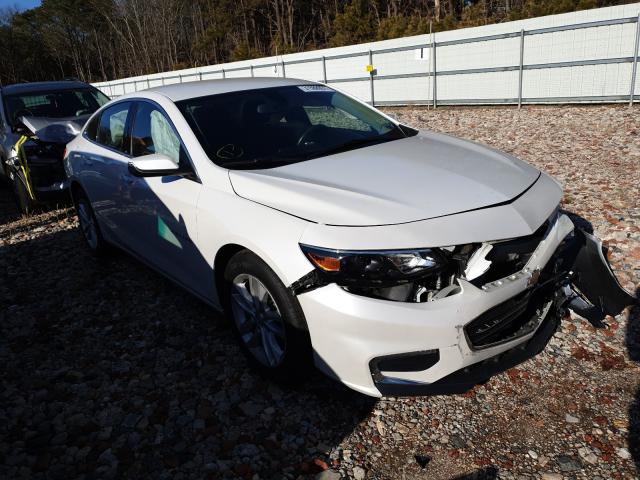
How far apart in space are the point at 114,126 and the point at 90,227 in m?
1.28

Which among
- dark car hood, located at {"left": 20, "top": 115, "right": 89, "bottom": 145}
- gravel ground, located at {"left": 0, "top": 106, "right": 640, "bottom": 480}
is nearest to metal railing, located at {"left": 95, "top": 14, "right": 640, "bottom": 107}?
gravel ground, located at {"left": 0, "top": 106, "right": 640, "bottom": 480}

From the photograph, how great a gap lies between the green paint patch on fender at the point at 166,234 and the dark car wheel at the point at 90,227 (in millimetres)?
1692

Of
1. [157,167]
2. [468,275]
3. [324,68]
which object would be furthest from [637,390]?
[324,68]

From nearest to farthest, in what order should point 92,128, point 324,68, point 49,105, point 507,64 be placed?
point 92,128
point 49,105
point 507,64
point 324,68

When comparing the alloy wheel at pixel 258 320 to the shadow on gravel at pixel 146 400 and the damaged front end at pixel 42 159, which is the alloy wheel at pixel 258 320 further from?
the damaged front end at pixel 42 159

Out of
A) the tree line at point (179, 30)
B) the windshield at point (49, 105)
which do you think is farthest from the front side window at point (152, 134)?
the tree line at point (179, 30)

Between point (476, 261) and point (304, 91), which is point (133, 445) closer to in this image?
point (476, 261)

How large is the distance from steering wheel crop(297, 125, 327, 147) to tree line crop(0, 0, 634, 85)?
20.7 m

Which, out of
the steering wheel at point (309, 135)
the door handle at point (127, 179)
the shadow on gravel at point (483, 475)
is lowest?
the shadow on gravel at point (483, 475)

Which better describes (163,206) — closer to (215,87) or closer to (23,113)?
(215,87)

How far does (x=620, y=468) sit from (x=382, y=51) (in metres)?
15.3

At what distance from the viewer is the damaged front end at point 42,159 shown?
21.4ft

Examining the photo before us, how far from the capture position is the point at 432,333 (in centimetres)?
218

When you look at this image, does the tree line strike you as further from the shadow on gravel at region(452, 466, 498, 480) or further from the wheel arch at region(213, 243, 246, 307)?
the shadow on gravel at region(452, 466, 498, 480)
